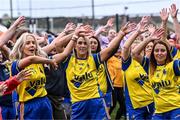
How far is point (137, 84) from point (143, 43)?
809 mm

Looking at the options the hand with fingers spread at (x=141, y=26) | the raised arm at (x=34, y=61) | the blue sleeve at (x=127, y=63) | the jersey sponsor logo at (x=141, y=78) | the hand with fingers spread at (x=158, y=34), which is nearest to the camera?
the raised arm at (x=34, y=61)

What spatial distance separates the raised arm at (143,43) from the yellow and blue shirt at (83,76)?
27.2 inches

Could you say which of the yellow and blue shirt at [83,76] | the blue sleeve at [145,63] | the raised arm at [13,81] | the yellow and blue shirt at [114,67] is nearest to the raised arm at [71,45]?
the yellow and blue shirt at [83,76]

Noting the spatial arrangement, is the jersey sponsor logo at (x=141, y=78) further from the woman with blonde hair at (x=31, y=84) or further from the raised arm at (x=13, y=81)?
the raised arm at (x=13, y=81)

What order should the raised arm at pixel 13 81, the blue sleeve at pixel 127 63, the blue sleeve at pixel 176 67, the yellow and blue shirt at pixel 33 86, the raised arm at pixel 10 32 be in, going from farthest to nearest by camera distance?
the blue sleeve at pixel 127 63 < the blue sleeve at pixel 176 67 < the yellow and blue shirt at pixel 33 86 < the raised arm at pixel 10 32 < the raised arm at pixel 13 81

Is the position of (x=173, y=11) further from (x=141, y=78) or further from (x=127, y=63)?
(x=141, y=78)

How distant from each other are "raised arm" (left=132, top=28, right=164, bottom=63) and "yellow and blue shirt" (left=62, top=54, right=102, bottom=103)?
0.69m

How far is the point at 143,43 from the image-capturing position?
8.31m

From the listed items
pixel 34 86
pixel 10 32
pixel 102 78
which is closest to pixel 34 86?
pixel 34 86

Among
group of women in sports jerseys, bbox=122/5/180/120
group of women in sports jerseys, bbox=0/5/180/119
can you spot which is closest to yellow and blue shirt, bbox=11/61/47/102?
group of women in sports jerseys, bbox=0/5/180/119

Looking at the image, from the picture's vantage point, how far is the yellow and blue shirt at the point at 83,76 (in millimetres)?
8109

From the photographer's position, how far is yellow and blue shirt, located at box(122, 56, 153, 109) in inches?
342

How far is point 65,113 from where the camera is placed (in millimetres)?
9898

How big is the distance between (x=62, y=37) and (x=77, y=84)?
0.86 metres
